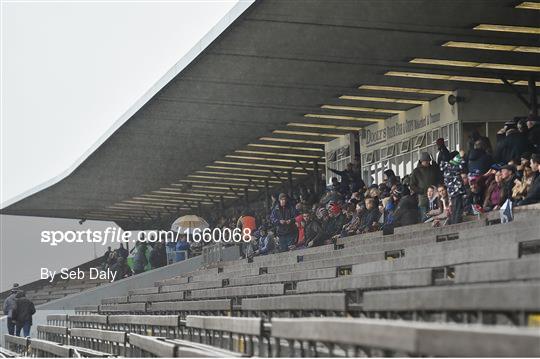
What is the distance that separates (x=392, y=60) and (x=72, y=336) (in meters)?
7.83

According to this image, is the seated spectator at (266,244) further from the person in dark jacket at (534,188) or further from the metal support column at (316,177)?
the person in dark jacket at (534,188)

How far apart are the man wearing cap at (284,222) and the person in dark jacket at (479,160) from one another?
952 cm

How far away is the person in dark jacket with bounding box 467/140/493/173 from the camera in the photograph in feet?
53.5

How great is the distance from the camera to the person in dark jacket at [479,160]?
16.3m

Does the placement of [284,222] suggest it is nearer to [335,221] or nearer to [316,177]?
[335,221]

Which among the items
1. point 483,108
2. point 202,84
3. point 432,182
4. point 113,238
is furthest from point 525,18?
point 113,238

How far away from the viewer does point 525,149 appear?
15727 mm

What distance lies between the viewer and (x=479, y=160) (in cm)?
1639

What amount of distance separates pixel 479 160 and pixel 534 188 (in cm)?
298

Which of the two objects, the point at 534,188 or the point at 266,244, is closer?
the point at 534,188

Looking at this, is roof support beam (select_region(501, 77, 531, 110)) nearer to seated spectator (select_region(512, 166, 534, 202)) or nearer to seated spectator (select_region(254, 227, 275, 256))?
seated spectator (select_region(254, 227, 275, 256))

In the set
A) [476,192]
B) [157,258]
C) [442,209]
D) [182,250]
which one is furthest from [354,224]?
[157,258]

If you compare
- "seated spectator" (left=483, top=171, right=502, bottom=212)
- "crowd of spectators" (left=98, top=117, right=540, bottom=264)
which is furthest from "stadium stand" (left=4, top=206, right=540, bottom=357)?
"seated spectator" (left=483, top=171, right=502, bottom=212)

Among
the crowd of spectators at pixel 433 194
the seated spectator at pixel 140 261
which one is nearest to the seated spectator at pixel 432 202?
the crowd of spectators at pixel 433 194
